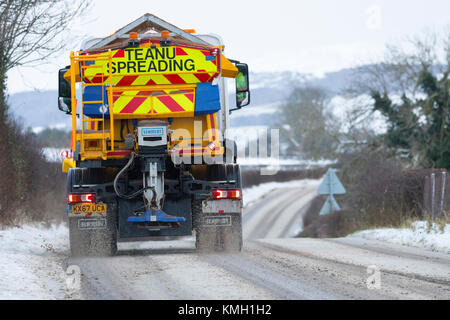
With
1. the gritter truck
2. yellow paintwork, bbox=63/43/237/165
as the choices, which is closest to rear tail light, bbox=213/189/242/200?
the gritter truck

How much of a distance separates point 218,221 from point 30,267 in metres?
3.20

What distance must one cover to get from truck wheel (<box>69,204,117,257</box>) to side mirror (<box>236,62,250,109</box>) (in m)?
2.72

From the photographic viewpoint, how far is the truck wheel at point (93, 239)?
1195 cm

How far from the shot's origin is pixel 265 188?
7688 centimetres

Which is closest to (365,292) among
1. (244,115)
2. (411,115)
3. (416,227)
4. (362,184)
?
(416,227)

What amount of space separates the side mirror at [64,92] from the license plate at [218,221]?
2984mm

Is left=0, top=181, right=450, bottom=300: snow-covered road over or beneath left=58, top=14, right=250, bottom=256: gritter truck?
beneath

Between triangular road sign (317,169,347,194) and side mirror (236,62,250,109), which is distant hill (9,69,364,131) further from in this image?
side mirror (236,62,250,109)

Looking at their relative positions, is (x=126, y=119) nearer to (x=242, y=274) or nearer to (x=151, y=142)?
(x=151, y=142)

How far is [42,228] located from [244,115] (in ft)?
466

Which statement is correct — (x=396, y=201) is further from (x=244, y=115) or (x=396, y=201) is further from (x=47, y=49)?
(x=244, y=115)

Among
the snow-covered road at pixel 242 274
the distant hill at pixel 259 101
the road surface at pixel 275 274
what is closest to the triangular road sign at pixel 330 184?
the snow-covered road at pixel 242 274

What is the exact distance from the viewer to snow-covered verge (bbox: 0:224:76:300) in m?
7.64

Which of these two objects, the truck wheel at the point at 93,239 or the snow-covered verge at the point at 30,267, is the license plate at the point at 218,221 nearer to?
the truck wheel at the point at 93,239
